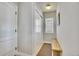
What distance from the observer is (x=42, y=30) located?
50.4 inches

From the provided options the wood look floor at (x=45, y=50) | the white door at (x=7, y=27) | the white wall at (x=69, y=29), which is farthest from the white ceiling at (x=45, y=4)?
the wood look floor at (x=45, y=50)

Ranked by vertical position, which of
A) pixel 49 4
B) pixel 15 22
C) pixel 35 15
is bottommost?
pixel 15 22

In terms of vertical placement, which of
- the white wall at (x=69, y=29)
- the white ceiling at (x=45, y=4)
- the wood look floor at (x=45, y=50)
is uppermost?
the white ceiling at (x=45, y=4)

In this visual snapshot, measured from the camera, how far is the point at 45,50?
1224 mm

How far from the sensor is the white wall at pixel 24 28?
3.88 feet

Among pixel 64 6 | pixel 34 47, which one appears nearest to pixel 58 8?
pixel 64 6

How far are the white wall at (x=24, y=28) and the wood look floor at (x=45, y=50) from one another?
0.47 feet

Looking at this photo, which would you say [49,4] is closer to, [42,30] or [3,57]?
[42,30]

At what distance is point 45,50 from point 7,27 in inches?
23.4

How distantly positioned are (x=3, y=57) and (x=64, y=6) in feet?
3.25

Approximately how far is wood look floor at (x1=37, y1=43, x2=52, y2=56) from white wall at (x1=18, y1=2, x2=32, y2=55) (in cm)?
14

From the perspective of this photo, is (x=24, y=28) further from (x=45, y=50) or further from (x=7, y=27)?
(x=45, y=50)

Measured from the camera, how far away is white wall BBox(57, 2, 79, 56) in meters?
1.01

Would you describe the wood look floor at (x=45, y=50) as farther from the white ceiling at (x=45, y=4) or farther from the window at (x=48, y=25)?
the white ceiling at (x=45, y=4)
